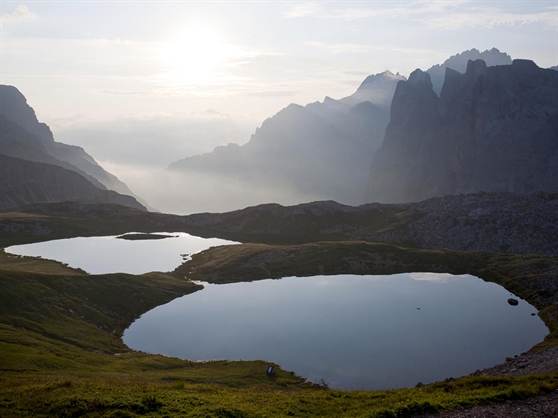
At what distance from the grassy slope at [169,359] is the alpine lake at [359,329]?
4.86 metres

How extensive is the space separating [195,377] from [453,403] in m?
32.0

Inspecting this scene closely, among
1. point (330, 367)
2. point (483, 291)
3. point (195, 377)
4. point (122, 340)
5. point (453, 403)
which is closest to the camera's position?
point (453, 403)

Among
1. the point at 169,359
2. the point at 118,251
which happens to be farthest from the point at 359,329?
the point at 118,251

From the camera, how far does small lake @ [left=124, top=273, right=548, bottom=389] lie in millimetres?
62812

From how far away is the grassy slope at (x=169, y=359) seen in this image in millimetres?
35312

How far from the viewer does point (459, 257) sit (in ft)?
450

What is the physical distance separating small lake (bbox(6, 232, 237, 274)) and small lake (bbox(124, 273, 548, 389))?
103ft

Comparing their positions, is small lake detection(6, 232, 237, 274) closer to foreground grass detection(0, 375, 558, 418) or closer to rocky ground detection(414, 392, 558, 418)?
foreground grass detection(0, 375, 558, 418)

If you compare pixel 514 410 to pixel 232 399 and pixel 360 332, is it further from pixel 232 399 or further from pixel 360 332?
pixel 360 332

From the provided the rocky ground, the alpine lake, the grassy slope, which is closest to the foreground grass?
the grassy slope

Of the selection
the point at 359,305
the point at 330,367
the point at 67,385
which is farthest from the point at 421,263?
the point at 67,385

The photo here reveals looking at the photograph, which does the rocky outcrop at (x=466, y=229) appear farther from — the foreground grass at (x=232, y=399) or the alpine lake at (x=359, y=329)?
the foreground grass at (x=232, y=399)

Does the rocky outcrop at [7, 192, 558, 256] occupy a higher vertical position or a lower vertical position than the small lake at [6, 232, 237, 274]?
higher

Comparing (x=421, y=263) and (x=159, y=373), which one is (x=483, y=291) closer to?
(x=421, y=263)
